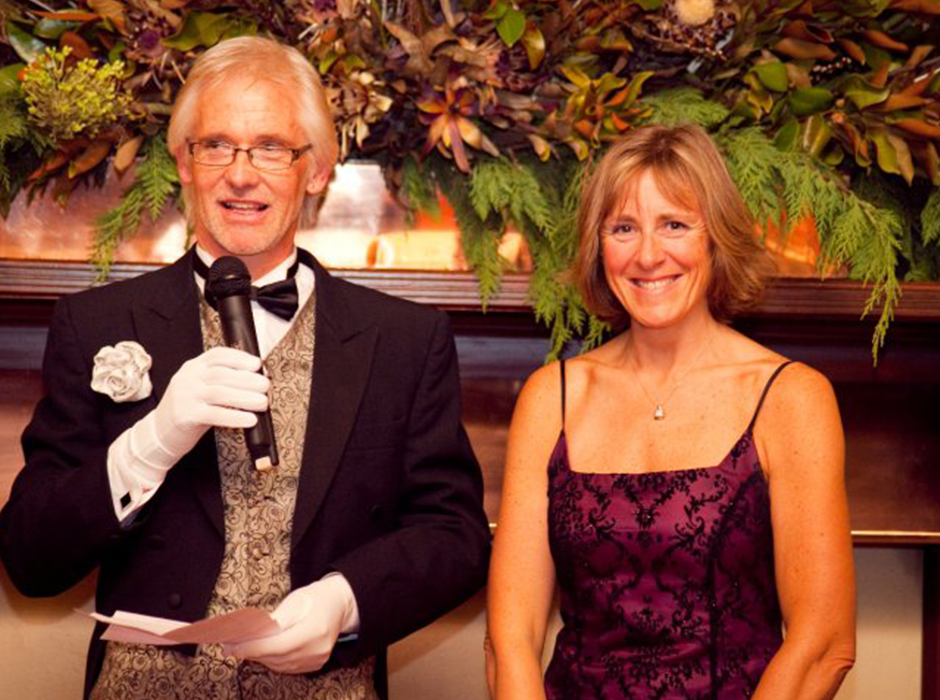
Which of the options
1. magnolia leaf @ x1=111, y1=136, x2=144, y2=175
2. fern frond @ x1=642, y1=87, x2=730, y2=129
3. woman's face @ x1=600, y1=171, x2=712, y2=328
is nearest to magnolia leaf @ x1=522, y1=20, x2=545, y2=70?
fern frond @ x1=642, y1=87, x2=730, y2=129

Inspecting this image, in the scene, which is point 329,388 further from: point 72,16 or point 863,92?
point 863,92

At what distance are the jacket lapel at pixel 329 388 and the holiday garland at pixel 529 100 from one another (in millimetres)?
456

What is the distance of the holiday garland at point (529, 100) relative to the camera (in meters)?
2.35

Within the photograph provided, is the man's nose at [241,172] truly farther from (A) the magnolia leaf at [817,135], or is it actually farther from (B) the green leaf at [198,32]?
(A) the magnolia leaf at [817,135]

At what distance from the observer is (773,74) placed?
240 centimetres

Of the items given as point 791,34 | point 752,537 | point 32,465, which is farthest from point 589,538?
point 791,34

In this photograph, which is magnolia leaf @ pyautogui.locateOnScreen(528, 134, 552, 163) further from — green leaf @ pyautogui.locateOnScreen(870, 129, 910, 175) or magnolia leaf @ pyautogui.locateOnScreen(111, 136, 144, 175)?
magnolia leaf @ pyautogui.locateOnScreen(111, 136, 144, 175)

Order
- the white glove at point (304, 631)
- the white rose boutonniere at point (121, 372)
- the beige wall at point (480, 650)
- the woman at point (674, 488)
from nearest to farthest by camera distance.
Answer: the white glove at point (304, 631) → the white rose boutonniere at point (121, 372) → the woman at point (674, 488) → the beige wall at point (480, 650)

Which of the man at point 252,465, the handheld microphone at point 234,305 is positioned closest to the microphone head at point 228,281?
the handheld microphone at point 234,305

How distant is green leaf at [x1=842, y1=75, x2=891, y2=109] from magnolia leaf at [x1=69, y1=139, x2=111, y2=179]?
1389mm

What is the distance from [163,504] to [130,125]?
0.84 meters

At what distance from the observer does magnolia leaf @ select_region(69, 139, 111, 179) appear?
7.89 feet

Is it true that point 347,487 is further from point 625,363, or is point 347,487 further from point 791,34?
point 791,34

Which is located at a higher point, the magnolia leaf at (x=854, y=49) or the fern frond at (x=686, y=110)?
the magnolia leaf at (x=854, y=49)
